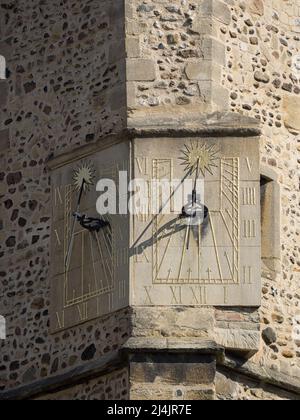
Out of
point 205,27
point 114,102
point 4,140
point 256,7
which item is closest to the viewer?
point 114,102

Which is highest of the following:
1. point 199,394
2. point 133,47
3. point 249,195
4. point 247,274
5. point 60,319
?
point 133,47

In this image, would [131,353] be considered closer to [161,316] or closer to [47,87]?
[161,316]

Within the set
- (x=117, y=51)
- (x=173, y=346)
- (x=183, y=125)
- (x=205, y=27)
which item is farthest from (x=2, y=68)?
(x=173, y=346)

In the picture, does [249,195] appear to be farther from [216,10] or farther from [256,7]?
[256,7]

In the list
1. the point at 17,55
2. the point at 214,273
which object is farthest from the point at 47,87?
the point at 214,273

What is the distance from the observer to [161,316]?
34.2m

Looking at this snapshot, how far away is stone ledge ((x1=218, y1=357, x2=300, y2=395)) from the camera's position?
34188mm

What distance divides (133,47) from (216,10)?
0.91 metres

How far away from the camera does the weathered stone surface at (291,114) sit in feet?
117

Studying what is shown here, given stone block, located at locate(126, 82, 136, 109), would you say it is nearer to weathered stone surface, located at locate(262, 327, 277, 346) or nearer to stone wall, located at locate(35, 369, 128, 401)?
weathered stone surface, located at locate(262, 327, 277, 346)

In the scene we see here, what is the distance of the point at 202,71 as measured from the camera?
35156mm

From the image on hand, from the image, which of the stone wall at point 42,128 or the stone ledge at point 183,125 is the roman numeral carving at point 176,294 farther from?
the stone ledge at point 183,125

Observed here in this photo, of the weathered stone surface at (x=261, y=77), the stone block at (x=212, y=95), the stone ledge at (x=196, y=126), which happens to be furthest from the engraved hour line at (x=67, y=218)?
the weathered stone surface at (x=261, y=77)

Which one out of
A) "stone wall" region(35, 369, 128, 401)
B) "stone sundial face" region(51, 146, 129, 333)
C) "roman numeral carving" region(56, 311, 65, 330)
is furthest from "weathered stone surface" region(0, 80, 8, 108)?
"stone wall" region(35, 369, 128, 401)
